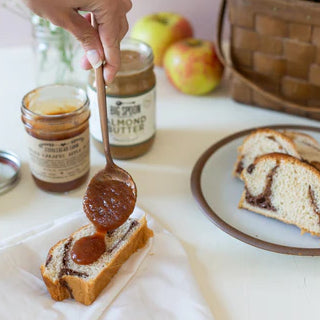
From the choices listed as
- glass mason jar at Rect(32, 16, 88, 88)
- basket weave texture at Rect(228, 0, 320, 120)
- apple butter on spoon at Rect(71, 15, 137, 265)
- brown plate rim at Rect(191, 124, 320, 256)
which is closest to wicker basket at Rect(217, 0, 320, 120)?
basket weave texture at Rect(228, 0, 320, 120)

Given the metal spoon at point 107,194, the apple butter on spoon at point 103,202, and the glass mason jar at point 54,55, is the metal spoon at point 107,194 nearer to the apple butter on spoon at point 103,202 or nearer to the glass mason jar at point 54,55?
the apple butter on spoon at point 103,202

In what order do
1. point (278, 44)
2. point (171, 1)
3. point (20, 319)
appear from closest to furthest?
point (20, 319), point (278, 44), point (171, 1)

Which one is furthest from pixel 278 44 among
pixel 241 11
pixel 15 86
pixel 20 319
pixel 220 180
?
pixel 20 319

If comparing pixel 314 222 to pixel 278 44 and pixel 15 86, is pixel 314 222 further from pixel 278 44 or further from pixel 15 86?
pixel 15 86

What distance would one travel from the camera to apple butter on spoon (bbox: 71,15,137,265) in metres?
0.91

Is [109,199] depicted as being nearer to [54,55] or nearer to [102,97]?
[102,97]

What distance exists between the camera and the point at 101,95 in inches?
37.6

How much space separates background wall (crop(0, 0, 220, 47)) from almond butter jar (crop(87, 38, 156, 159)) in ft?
1.71

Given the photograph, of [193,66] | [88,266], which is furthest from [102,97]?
[193,66]

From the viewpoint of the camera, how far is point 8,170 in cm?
117

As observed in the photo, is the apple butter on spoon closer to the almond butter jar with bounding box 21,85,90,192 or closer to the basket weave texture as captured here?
the almond butter jar with bounding box 21,85,90,192

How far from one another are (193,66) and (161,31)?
17 centimetres

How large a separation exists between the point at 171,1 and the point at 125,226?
953 mm

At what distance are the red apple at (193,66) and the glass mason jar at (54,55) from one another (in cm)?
25
